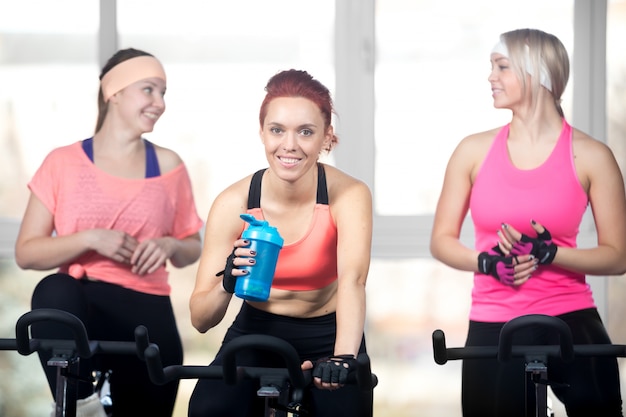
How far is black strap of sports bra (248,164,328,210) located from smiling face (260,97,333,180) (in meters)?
0.06

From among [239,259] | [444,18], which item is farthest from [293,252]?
[444,18]

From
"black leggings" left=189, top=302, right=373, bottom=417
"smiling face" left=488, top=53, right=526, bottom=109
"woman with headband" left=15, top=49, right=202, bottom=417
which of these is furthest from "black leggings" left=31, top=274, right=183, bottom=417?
"smiling face" left=488, top=53, right=526, bottom=109

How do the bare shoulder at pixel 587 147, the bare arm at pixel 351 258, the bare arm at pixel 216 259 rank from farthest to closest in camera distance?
the bare shoulder at pixel 587 147, the bare arm at pixel 216 259, the bare arm at pixel 351 258

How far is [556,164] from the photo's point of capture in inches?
122

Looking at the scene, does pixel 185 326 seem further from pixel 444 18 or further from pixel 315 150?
pixel 444 18

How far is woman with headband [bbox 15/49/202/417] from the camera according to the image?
10.4 ft

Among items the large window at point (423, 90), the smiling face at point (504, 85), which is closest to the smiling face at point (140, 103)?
the large window at point (423, 90)

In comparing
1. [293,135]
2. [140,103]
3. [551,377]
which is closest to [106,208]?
[140,103]

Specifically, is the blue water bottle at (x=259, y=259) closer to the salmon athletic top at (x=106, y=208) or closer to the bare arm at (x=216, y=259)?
the bare arm at (x=216, y=259)

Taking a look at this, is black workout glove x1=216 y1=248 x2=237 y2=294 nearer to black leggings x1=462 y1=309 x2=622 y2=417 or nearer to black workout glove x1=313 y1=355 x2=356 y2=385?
black workout glove x1=313 y1=355 x2=356 y2=385

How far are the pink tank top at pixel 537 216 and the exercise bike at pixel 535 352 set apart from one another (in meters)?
0.61

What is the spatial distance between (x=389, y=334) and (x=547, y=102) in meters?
1.02

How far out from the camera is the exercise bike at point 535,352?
2350 millimetres

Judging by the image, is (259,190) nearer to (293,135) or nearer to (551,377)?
(293,135)
